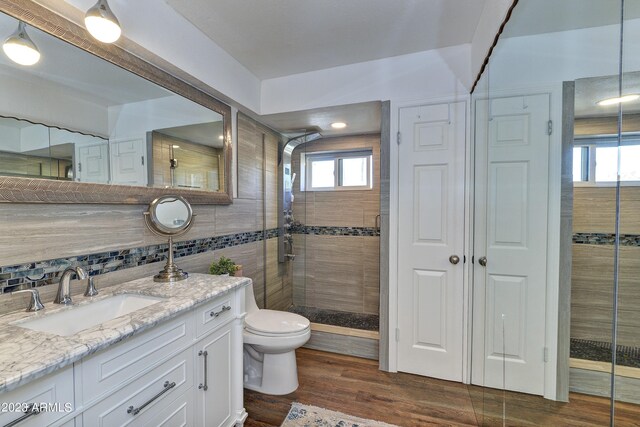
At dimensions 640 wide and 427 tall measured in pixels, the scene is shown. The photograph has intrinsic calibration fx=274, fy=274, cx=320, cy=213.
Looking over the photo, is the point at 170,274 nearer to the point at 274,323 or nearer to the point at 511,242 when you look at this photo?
the point at 274,323

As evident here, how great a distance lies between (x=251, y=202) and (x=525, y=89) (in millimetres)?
2112

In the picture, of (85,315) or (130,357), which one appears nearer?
(130,357)

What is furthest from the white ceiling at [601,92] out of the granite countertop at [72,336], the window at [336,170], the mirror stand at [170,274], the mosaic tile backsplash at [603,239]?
the window at [336,170]

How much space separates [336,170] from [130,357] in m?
2.63

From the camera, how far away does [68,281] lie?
1.14m

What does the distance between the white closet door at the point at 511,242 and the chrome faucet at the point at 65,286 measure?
2.00 m

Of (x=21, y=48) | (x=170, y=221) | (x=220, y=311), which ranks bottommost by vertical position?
(x=220, y=311)

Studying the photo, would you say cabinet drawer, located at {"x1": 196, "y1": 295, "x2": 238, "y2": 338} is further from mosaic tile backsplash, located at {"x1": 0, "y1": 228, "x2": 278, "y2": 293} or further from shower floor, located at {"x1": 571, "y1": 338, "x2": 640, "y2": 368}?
shower floor, located at {"x1": 571, "y1": 338, "x2": 640, "y2": 368}

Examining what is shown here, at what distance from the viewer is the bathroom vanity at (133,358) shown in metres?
0.72

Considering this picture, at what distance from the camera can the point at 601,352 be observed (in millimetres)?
836

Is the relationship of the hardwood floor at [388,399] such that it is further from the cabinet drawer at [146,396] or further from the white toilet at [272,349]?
the cabinet drawer at [146,396]

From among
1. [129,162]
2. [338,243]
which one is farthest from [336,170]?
[129,162]

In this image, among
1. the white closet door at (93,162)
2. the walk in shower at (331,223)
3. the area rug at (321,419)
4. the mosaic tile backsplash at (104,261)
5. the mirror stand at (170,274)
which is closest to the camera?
the mosaic tile backsplash at (104,261)

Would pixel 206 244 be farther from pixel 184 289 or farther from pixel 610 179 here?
pixel 610 179
